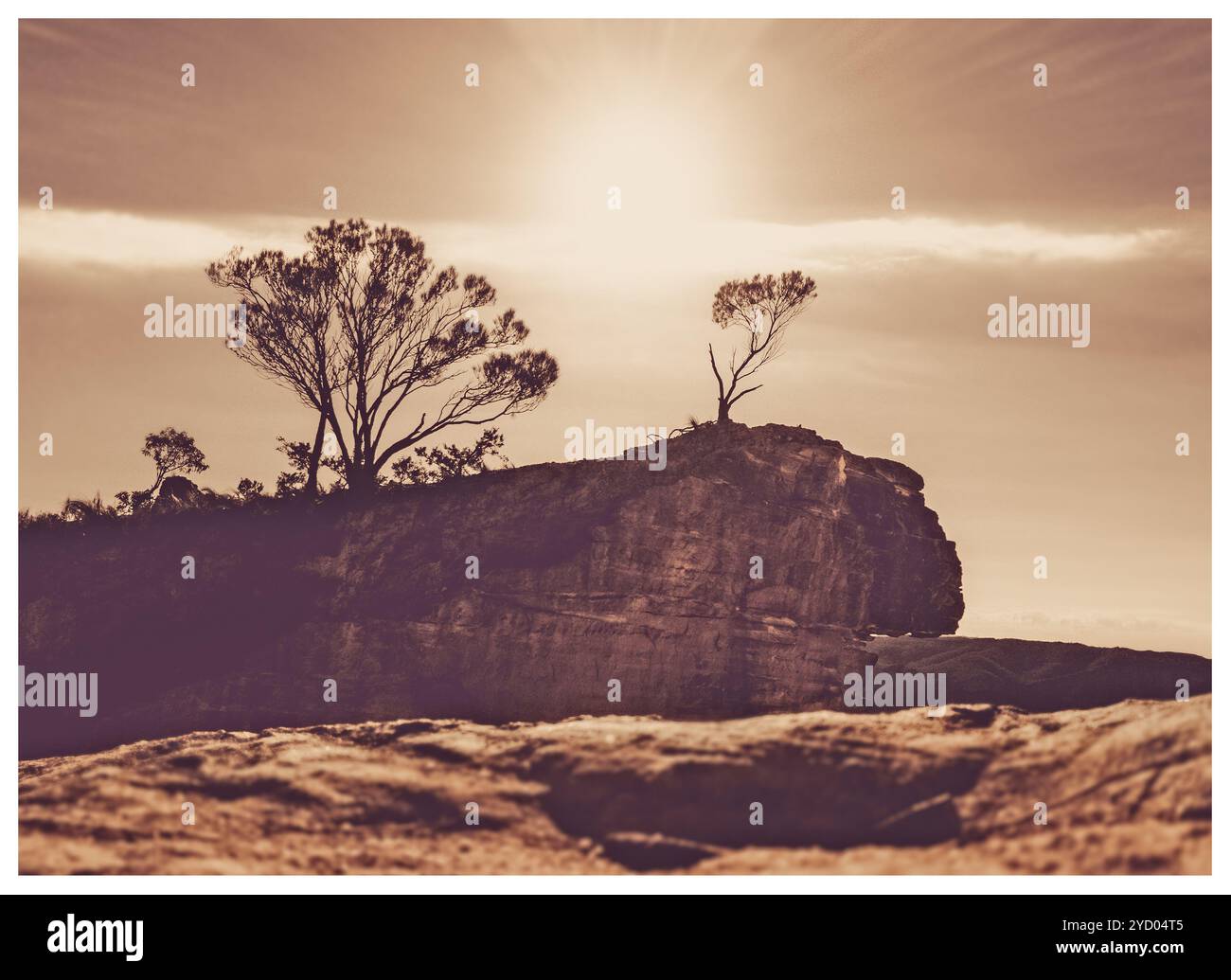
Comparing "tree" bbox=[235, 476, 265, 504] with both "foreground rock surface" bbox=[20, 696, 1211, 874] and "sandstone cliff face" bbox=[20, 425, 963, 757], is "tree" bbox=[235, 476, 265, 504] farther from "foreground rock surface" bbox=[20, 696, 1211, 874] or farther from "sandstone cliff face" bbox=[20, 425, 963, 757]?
"foreground rock surface" bbox=[20, 696, 1211, 874]

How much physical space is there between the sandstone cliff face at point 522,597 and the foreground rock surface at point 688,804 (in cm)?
1635

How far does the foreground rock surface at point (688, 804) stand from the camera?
21953 mm

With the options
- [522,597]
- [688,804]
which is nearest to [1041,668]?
[522,597]

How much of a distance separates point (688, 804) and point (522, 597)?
858 inches

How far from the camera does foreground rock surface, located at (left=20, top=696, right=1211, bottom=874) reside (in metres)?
22.0

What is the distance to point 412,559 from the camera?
47375mm

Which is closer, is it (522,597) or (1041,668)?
(522,597)

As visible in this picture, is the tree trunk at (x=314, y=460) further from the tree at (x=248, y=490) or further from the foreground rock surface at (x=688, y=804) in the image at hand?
the foreground rock surface at (x=688, y=804)

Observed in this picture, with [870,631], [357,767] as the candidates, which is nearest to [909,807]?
[357,767]

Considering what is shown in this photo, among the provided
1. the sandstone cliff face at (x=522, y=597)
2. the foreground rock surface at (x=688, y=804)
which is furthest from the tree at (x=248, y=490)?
the foreground rock surface at (x=688, y=804)

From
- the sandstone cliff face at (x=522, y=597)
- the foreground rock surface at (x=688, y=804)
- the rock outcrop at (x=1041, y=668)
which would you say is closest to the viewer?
the foreground rock surface at (x=688, y=804)

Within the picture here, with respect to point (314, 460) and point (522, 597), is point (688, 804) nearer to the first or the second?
point (522, 597)

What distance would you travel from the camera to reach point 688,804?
78.0 feet

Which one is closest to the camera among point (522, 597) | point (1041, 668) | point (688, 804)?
point (688, 804)
